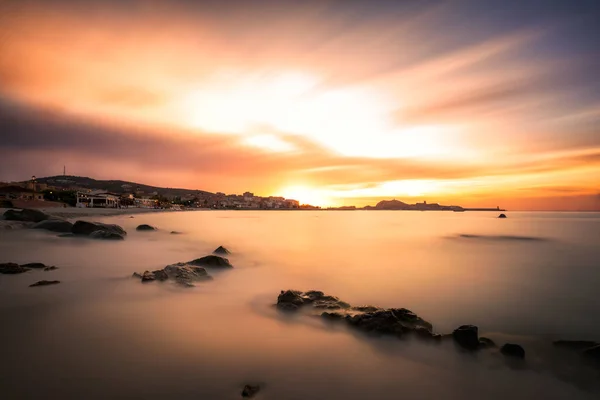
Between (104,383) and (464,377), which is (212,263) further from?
(464,377)

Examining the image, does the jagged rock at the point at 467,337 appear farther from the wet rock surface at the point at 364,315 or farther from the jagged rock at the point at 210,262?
the jagged rock at the point at 210,262

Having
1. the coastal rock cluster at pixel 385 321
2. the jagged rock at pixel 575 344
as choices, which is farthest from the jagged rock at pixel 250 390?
the jagged rock at pixel 575 344

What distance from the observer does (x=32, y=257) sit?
13055mm

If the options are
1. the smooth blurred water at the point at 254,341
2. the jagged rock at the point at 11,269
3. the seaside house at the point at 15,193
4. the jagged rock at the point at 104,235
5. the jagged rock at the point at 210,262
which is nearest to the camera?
the smooth blurred water at the point at 254,341

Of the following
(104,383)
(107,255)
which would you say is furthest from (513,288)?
(107,255)

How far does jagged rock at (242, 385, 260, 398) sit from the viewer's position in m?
Answer: 4.41

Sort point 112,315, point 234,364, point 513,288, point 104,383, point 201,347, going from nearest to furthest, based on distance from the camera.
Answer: point 104,383
point 234,364
point 201,347
point 112,315
point 513,288

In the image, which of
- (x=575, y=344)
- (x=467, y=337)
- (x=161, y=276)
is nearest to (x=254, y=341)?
(x=467, y=337)

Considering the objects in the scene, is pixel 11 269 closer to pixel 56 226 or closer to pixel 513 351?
pixel 56 226

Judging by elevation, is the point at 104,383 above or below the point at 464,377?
above

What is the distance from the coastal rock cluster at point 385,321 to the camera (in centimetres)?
651

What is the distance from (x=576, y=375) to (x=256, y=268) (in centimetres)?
1243

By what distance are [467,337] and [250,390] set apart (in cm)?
508

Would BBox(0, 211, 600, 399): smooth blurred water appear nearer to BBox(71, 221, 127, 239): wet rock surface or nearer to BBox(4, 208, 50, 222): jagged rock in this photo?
BBox(71, 221, 127, 239): wet rock surface
